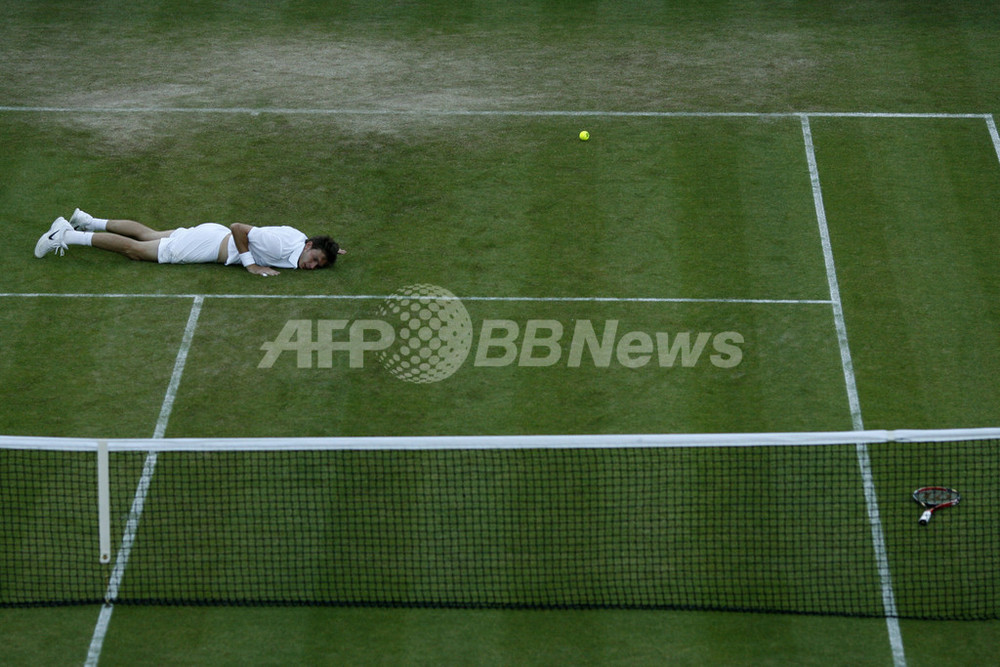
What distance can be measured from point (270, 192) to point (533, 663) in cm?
821

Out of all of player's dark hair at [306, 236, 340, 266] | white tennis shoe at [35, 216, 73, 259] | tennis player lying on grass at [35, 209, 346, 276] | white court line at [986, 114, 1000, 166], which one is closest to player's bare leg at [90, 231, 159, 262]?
tennis player lying on grass at [35, 209, 346, 276]

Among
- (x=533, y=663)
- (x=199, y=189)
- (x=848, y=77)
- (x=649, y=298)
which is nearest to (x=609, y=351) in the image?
(x=649, y=298)

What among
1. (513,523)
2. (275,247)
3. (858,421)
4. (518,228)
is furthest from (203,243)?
(858,421)

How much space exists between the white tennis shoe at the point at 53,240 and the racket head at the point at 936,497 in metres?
9.56

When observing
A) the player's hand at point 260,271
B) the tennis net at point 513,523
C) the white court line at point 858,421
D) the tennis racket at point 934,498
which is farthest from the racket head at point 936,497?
the player's hand at point 260,271

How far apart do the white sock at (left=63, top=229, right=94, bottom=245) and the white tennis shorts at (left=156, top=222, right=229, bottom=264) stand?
0.81 meters

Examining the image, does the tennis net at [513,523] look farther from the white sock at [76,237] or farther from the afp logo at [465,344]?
the white sock at [76,237]

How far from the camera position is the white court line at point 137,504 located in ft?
32.4

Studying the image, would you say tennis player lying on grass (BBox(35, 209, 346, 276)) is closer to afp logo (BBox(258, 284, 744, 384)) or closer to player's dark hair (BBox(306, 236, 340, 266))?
player's dark hair (BBox(306, 236, 340, 266))

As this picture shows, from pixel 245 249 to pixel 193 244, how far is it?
610 mm

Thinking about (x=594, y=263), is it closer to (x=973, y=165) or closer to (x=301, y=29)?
(x=973, y=165)

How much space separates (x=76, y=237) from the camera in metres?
14.7

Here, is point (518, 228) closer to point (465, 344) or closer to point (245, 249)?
point (465, 344)

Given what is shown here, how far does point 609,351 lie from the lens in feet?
43.9
